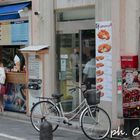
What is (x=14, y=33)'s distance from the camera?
15195 mm

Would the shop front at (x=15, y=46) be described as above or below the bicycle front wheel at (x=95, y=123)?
above

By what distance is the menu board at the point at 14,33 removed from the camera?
1482 centimetres

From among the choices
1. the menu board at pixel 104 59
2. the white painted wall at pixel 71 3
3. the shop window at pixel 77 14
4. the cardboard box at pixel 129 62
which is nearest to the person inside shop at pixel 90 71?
the menu board at pixel 104 59

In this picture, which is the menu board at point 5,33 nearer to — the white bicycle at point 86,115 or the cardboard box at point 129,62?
the white bicycle at point 86,115

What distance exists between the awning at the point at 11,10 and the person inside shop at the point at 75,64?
2.18 m

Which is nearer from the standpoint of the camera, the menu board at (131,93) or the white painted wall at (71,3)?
the menu board at (131,93)

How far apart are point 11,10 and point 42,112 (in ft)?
15.0

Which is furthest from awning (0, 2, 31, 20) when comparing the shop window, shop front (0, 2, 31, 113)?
the shop window

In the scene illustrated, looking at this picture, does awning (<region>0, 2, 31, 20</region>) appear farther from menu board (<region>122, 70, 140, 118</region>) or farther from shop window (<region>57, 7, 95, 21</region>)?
menu board (<region>122, 70, 140, 118</region>)

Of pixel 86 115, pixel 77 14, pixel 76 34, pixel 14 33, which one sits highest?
pixel 77 14

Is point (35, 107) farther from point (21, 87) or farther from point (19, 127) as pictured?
point (21, 87)

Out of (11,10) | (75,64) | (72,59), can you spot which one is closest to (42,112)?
(75,64)

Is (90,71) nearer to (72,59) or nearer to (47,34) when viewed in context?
(72,59)

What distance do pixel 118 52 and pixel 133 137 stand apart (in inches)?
85.9
